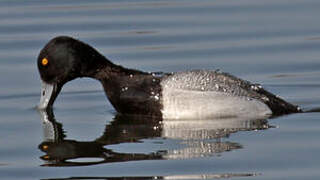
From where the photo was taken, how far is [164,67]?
1477cm

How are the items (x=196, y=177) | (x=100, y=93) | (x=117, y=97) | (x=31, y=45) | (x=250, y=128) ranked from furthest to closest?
(x=31, y=45)
(x=100, y=93)
(x=117, y=97)
(x=250, y=128)
(x=196, y=177)

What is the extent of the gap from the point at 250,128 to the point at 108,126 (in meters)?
1.57

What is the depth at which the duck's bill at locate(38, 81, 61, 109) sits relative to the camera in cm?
1316

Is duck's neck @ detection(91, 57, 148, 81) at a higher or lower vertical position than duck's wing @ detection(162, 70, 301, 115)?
higher

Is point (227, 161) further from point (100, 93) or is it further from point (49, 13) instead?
point (49, 13)

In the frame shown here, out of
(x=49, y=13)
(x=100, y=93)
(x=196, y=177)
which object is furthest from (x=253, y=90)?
(x=49, y=13)

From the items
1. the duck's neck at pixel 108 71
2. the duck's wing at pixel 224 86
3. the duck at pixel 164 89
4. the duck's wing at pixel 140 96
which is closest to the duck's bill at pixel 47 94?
the duck at pixel 164 89

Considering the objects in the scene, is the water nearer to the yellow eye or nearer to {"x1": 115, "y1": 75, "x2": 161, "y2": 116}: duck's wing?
{"x1": 115, "y1": 75, "x2": 161, "y2": 116}: duck's wing

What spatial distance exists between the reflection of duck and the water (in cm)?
1

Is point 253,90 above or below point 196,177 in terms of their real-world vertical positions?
above

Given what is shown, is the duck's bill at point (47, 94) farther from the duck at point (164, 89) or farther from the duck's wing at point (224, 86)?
the duck's wing at point (224, 86)

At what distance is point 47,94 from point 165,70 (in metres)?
1.98

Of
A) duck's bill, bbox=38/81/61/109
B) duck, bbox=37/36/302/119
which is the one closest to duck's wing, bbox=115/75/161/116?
duck, bbox=37/36/302/119

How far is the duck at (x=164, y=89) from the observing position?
12.4m
